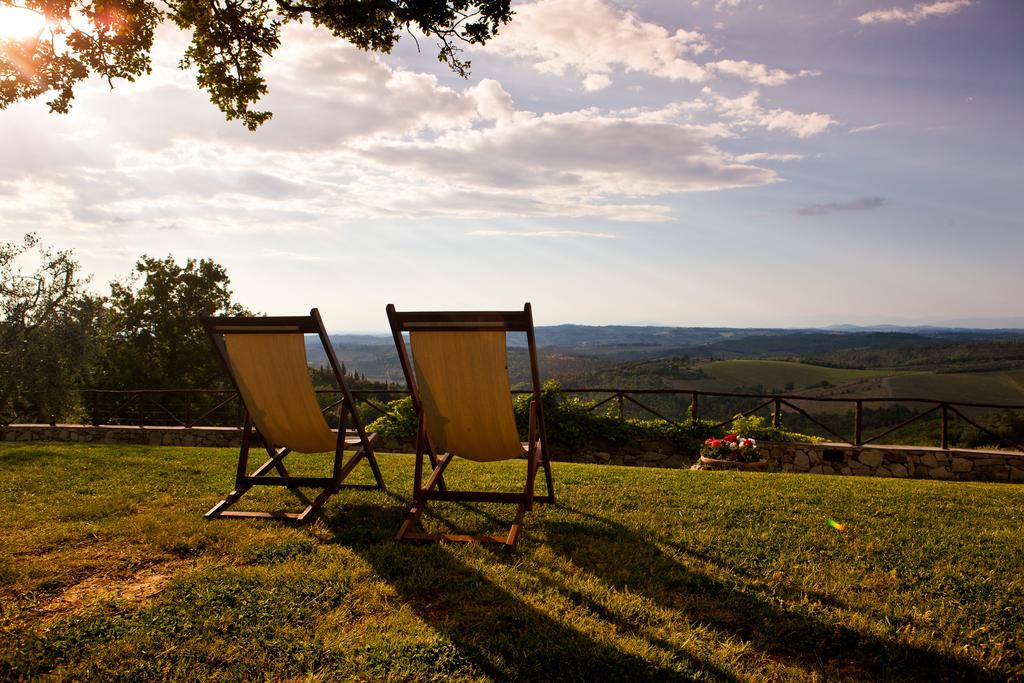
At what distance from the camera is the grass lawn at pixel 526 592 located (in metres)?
2.39

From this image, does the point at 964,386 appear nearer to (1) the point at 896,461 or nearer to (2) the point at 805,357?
(2) the point at 805,357

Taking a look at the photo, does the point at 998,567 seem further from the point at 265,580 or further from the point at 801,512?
the point at 265,580

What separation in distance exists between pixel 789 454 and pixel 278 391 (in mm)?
8555

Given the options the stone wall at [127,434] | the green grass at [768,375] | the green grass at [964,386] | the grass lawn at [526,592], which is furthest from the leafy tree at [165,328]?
the green grass at [964,386]

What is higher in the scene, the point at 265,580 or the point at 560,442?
the point at 265,580

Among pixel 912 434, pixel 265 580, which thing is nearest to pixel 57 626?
pixel 265 580

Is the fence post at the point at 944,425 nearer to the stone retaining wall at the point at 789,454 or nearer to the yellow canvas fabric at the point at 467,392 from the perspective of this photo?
the stone retaining wall at the point at 789,454

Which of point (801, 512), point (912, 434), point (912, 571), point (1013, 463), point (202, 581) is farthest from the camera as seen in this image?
point (912, 434)

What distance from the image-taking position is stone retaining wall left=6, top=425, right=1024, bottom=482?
9609 millimetres

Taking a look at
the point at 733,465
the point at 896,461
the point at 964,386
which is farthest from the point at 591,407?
the point at 964,386

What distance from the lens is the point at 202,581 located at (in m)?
3.09

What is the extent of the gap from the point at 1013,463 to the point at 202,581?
37.4 feet

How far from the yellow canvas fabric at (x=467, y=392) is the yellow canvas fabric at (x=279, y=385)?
95 centimetres

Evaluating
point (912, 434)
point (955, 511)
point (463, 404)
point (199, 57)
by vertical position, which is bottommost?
point (912, 434)
